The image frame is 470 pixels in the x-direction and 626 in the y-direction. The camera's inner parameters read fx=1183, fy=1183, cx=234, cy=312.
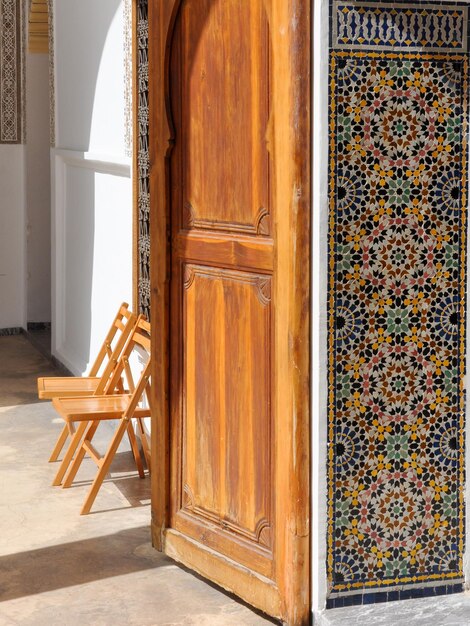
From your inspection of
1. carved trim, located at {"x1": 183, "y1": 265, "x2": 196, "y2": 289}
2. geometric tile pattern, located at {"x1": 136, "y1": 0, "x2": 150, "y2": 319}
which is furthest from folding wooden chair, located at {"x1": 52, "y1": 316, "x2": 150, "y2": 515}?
carved trim, located at {"x1": 183, "y1": 265, "x2": 196, "y2": 289}

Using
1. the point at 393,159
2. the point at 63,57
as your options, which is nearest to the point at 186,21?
the point at 393,159

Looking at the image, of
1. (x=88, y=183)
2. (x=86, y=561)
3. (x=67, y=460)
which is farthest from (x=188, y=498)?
(x=88, y=183)

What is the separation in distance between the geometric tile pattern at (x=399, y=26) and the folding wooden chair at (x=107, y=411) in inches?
86.3

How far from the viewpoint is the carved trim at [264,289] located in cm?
407

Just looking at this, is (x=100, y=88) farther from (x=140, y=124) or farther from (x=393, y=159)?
(x=393, y=159)

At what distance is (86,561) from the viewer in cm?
478

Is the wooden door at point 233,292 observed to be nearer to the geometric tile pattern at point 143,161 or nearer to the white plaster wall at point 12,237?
the geometric tile pattern at point 143,161

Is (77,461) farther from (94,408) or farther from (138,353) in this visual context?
(138,353)

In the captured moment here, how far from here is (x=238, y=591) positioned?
4.28 meters

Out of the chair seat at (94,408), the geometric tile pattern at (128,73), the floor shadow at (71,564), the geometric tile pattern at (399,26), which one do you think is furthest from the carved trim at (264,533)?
the geometric tile pattern at (128,73)

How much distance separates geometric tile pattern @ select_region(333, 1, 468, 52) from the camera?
3.74 meters

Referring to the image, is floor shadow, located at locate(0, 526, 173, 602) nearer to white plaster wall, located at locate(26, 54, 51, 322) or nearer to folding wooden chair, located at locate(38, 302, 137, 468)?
folding wooden chair, located at locate(38, 302, 137, 468)

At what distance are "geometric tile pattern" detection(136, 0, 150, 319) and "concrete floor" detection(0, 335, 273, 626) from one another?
98 centimetres

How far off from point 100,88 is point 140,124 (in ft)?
3.82
